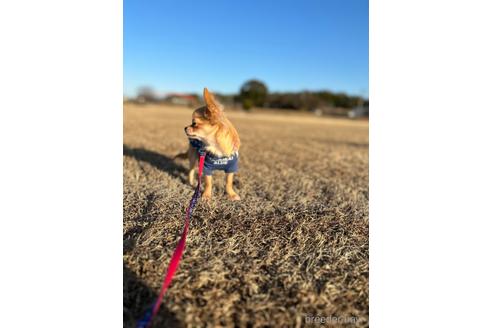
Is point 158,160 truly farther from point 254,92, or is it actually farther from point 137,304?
point 254,92

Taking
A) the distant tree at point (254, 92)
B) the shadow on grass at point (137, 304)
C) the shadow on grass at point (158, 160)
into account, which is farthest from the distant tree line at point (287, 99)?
the shadow on grass at point (137, 304)

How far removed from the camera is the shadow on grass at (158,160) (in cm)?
Answer: 418

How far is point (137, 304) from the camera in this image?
1.56 m

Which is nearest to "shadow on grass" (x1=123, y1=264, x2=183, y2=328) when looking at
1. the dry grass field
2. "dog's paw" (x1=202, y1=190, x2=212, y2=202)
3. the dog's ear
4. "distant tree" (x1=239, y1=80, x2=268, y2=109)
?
the dry grass field

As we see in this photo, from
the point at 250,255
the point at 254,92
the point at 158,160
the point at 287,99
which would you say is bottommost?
the point at 250,255

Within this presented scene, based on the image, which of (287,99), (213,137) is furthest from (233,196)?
(287,99)

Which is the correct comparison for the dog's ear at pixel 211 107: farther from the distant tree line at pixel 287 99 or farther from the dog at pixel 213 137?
the distant tree line at pixel 287 99

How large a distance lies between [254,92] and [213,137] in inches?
1847

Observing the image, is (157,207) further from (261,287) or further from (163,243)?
(261,287)

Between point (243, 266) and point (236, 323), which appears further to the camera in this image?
point (243, 266)
